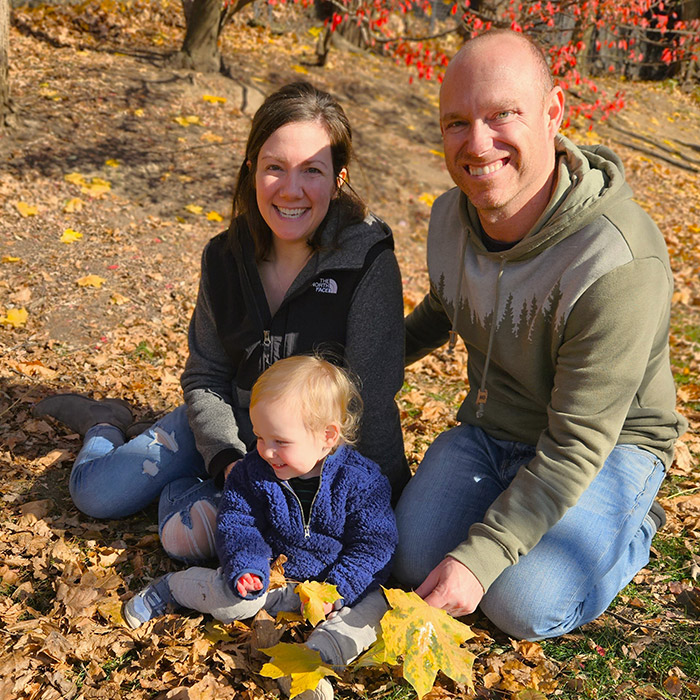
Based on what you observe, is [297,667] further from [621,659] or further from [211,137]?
[211,137]

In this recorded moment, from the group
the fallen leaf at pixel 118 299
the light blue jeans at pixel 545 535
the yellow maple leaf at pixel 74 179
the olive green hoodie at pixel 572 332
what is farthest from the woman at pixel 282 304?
the yellow maple leaf at pixel 74 179

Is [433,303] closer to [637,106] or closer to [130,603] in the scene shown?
[130,603]

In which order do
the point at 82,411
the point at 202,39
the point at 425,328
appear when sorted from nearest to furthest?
the point at 425,328
the point at 82,411
the point at 202,39

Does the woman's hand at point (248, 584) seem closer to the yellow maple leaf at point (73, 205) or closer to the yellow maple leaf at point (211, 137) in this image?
the yellow maple leaf at point (73, 205)

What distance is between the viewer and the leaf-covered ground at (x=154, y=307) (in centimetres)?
260

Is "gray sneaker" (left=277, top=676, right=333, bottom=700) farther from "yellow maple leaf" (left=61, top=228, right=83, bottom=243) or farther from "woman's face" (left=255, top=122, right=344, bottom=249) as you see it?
"yellow maple leaf" (left=61, top=228, right=83, bottom=243)

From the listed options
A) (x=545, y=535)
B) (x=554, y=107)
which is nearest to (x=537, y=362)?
(x=545, y=535)

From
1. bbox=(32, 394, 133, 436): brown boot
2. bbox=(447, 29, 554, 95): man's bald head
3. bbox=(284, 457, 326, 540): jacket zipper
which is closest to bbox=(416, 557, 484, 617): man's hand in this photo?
bbox=(284, 457, 326, 540): jacket zipper

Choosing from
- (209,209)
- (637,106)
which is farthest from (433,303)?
(637,106)

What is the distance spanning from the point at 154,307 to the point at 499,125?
11.3 ft

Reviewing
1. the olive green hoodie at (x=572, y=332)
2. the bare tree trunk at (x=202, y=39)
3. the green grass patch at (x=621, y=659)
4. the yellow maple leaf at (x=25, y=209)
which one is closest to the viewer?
the olive green hoodie at (x=572, y=332)

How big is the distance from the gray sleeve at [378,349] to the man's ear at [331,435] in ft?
1.35

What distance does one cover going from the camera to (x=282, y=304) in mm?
3004

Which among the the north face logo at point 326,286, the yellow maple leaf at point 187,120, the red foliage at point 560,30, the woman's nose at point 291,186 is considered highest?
the red foliage at point 560,30
